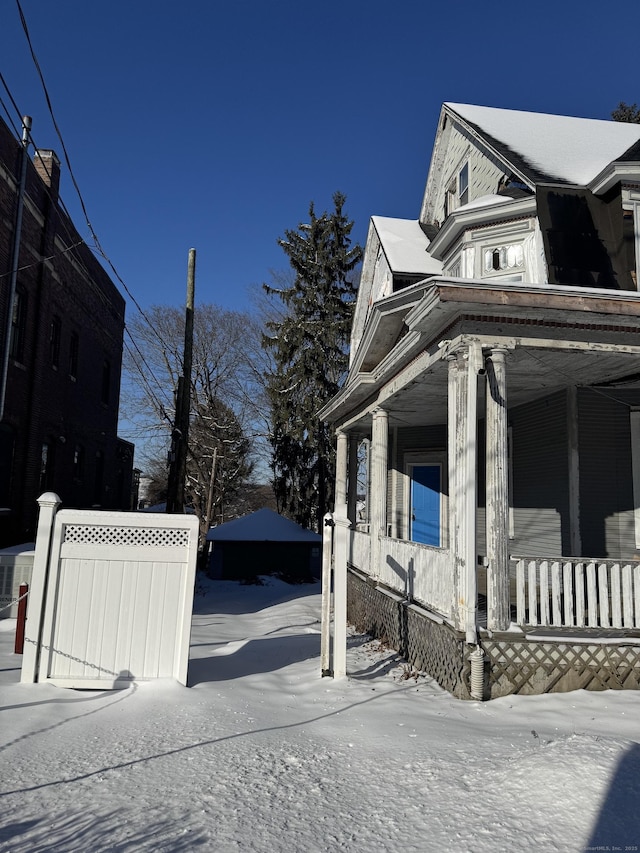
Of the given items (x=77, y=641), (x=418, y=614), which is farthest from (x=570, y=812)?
(x=77, y=641)

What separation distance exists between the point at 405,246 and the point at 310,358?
44.1ft

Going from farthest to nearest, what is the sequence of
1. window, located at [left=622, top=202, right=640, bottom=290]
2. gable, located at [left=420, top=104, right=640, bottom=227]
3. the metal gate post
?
gable, located at [left=420, top=104, right=640, bottom=227], window, located at [left=622, top=202, right=640, bottom=290], the metal gate post

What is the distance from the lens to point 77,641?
230 inches

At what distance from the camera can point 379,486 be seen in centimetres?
1005

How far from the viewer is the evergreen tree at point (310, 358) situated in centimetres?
2698

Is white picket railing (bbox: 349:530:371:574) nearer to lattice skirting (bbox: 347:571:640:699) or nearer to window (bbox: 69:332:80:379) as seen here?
lattice skirting (bbox: 347:571:640:699)

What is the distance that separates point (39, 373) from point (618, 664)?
45.4 ft

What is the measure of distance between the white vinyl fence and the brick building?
8.80 metres

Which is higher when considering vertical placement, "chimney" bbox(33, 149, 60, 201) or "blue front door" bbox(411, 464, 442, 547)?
"chimney" bbox(33, 149, 60, 201)

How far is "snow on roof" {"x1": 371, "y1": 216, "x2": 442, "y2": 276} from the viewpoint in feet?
42.5

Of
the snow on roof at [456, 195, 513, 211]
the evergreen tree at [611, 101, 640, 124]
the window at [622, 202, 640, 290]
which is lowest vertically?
the window at [622, 202, 640, 290]

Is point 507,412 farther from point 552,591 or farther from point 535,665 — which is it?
point 535,665

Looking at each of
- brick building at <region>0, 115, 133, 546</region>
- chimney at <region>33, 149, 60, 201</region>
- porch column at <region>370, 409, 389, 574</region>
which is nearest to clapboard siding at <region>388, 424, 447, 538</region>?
porch column at <region>370, 409, 389, 574</region>

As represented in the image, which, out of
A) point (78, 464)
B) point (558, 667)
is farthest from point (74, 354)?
point (558, 667)
